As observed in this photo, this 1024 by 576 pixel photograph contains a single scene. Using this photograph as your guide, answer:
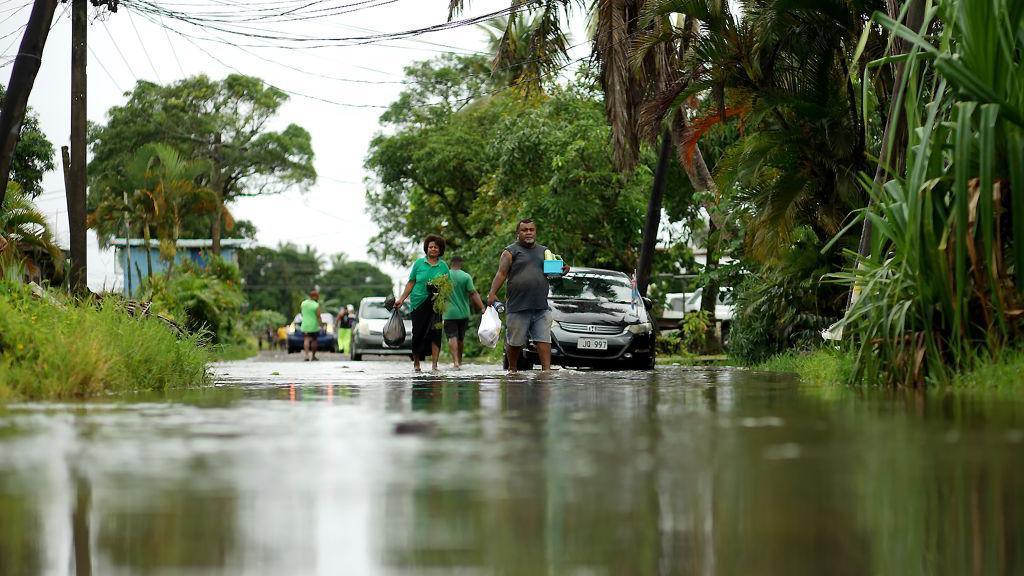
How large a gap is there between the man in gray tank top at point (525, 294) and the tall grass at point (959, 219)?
6790 millimetres

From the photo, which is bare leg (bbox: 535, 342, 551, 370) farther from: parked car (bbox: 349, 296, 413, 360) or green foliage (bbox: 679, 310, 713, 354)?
parked car (bbox: 349, 296, 413, 360)

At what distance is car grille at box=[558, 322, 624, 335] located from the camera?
20.4 meters

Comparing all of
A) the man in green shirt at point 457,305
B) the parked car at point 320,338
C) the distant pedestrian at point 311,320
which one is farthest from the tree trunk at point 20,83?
the parked car at point 320,338

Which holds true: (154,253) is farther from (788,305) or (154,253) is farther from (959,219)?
(959,219)

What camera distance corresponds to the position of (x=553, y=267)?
16266mm

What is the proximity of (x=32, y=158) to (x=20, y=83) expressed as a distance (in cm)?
3234

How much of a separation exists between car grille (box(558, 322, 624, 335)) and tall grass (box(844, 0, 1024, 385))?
34.8ft

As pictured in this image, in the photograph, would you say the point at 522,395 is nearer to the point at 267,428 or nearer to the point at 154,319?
the point at 267,428

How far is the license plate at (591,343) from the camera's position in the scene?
20.4 meters

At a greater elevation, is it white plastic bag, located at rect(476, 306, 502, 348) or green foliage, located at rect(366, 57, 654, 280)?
green foliage, located at rect(366, 57, 654, 280)

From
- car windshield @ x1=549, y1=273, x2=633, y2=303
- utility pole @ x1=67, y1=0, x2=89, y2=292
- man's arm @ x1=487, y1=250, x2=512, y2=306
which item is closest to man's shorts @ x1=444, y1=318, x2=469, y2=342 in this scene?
man's arm @ x1=487, y1=250, x2=512, y2=306

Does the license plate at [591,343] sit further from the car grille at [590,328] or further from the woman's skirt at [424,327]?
the woman's skirt at [424,327]

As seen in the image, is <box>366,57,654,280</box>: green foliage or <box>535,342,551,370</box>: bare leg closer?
<box>535,342,551,370</box>: bare leg

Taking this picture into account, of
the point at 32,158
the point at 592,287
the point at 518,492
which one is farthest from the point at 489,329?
the point at 32,158
